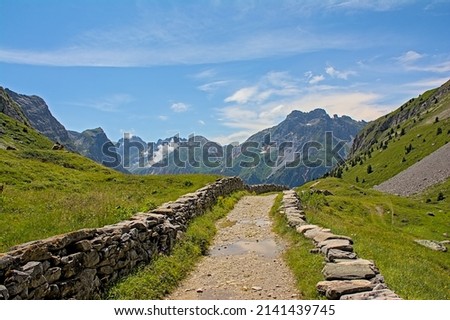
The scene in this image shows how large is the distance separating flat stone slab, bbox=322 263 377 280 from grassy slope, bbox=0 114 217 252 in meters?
7.35

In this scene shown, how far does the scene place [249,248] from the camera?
18.6 metres

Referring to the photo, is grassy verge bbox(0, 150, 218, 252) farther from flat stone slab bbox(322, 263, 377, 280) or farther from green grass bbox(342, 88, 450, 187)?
green grass bbox(342, 88, 450, 187)

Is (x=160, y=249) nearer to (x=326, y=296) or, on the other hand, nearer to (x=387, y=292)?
(x=326, y=296)

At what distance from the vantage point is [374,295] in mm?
9703

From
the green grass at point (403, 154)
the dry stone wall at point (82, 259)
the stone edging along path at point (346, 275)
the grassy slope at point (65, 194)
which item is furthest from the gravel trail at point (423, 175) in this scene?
the dry stone wall at point (82, 259)

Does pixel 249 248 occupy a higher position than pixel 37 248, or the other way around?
pixel 37 248

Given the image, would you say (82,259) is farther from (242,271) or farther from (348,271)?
(348,271)

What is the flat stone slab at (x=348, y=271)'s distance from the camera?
37.1 ft

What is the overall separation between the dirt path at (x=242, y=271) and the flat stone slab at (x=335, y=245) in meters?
1.54

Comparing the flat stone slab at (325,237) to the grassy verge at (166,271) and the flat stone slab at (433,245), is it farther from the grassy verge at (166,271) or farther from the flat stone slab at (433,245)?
the flat stone slab at (433,245)

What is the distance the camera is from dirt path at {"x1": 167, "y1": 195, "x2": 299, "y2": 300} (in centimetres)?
1232

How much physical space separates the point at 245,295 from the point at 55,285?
17.9 ft

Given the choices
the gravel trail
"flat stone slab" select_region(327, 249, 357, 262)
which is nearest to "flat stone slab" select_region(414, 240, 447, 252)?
"flat stone slab" select_region(327, 249, 357, 262)
